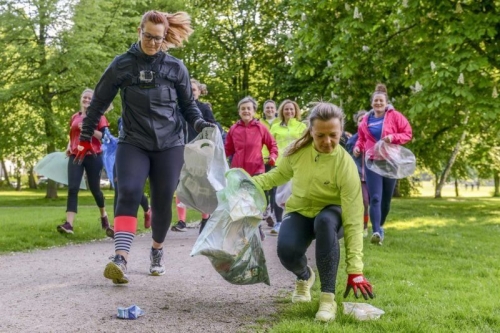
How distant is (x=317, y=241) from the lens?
4.20 metres

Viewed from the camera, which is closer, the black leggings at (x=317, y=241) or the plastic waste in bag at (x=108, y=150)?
the black leggings at (x=317, y=241)

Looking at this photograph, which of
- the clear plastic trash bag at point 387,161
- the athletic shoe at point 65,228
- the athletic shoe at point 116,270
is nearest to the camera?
the athletic shoe at point 116,270

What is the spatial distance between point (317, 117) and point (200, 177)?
4.52 ft

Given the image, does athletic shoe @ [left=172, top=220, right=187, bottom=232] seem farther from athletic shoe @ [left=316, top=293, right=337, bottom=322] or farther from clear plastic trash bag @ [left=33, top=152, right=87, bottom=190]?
athletic shoe @ [left=316, top=293, right=337, bottom=322]

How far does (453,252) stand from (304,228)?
159 inches

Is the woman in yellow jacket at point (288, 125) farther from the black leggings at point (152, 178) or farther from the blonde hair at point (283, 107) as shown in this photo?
the black leggings at point (152, 178)

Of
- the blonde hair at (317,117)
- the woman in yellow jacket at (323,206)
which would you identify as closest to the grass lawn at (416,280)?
the woman in yellow jacket at (323,206)

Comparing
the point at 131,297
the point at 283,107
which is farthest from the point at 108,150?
the point at 131,297

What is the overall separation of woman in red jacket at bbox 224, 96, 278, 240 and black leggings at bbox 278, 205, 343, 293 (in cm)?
412

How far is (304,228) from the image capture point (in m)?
4.43

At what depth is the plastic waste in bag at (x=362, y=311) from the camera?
4.05 metres

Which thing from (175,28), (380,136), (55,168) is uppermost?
(175,28)

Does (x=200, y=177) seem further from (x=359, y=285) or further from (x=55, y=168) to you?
(x=55, y=168)

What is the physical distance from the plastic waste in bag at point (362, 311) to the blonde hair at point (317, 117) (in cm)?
114
